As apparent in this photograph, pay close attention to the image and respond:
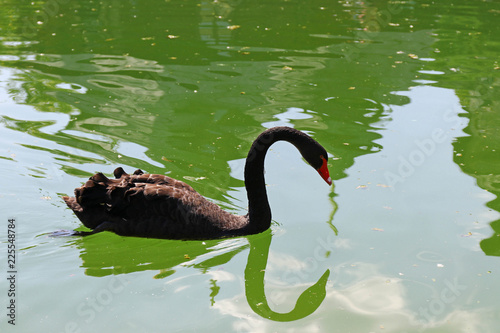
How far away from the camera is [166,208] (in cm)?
484

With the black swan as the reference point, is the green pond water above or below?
below

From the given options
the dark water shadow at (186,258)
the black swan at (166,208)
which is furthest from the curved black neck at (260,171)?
the dark water shadow at (186,258)

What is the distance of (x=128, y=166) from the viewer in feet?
19.7

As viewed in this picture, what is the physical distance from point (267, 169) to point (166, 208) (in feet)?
4.97

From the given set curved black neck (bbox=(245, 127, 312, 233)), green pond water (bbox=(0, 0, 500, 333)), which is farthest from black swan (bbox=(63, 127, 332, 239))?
green pond water (bbox=(0, 0, 500, 333))

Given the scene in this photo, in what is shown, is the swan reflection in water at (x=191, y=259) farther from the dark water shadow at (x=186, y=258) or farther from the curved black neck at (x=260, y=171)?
the curved black neck at (x=260, y=171)

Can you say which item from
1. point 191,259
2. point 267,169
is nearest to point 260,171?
point 191,259

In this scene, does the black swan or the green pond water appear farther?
the black swan

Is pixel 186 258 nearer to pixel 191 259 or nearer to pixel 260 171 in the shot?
pixel 191 259

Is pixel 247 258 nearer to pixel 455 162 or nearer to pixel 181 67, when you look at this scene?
pixel 455 162

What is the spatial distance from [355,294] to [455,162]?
8.59 feet

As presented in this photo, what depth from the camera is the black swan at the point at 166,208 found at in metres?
4.84

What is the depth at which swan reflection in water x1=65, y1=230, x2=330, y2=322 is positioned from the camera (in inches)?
166

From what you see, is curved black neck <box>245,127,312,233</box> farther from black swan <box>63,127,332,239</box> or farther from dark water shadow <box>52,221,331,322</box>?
dark water shadow <box>52,221,331,322</box>
